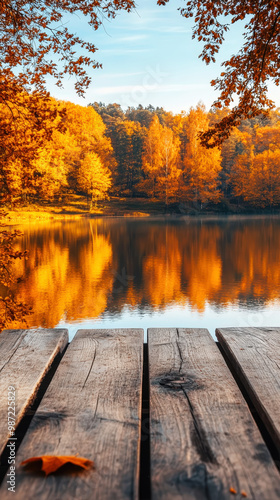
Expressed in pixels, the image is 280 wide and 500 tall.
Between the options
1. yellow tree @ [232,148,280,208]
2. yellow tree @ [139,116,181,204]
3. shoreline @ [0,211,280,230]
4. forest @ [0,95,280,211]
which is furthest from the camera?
yellow tree @ [232,148,280,208]

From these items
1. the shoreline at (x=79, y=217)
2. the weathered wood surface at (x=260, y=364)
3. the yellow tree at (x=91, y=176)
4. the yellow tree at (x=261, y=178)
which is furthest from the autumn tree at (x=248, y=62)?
the yellow tree at (x=261, y=178)

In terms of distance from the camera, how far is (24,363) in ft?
6.04

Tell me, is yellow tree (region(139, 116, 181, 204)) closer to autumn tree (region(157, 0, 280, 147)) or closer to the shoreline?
the shoreline

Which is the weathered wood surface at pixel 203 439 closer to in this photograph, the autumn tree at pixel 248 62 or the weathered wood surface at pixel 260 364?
the weathered wood surface at pixel 260 364

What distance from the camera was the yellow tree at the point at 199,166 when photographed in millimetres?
51150

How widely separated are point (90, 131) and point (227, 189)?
2022 cm

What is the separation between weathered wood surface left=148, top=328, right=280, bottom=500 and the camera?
1.02 m

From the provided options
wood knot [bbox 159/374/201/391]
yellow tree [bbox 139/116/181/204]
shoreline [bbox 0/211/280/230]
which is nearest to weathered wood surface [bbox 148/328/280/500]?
wood knot [bbox 159/374/201/391]

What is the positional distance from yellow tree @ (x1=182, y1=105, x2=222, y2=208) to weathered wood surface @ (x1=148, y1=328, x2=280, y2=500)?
51190 mm

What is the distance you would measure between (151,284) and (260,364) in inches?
435

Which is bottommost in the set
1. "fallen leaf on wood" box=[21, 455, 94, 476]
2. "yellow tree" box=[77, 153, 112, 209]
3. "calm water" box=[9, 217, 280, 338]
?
"calm water" box=[9, 217, 280, 338]

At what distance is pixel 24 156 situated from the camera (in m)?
6.24

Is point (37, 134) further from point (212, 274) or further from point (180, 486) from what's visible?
point (212, 274)

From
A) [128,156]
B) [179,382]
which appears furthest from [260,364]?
[128,156]
